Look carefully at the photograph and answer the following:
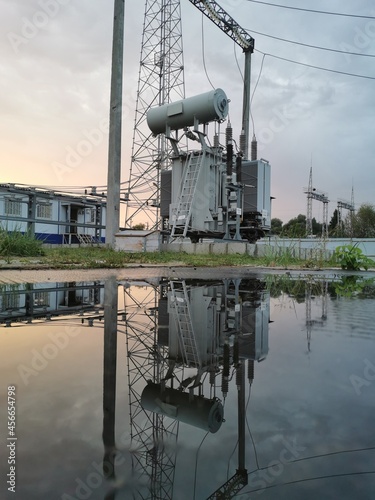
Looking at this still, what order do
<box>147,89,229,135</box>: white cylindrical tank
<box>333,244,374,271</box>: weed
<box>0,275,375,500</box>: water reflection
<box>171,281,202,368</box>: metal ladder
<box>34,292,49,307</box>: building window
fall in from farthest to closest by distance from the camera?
<box>147,89,229,135</box>: white cylindrical tank → <box>333,244,374,271</box>: weed → <box>34,292,49,307</box>: building window → <box>171,281,202,368</box>: metal ladder → <box>0,275,375,500</box>: water reflection

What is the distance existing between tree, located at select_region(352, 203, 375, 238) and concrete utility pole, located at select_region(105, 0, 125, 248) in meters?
43.4

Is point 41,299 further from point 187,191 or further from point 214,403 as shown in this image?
point 187,191

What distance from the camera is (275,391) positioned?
4.77ft

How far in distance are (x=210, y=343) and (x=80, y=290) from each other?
2.77 meters

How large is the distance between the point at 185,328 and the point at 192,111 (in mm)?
14720

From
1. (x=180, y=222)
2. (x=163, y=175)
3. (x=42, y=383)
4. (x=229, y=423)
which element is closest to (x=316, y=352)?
(x=229, y=423)

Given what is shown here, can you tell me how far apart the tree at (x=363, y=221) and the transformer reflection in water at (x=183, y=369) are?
5111cm

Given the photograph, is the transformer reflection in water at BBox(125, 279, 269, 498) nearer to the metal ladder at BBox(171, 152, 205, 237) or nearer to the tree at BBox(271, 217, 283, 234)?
the tree at BBox(271, 217, 283, 234)

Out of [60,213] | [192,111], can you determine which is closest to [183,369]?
[192,111]

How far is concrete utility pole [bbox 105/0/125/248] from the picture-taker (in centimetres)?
1299

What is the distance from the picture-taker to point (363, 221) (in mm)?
52062

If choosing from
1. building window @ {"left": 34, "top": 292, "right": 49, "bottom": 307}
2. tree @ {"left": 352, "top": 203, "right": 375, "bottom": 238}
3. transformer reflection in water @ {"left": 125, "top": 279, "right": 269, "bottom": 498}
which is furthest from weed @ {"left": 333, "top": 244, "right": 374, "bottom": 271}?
tree @ {"left": 352, "top": 203, "right": 375, "bottom": 238}

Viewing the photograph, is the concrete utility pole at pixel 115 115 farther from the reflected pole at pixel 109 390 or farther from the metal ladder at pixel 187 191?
the reflected pole at pixel 109 390

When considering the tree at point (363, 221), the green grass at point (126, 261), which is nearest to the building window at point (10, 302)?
the green grass at point (126, 261)
